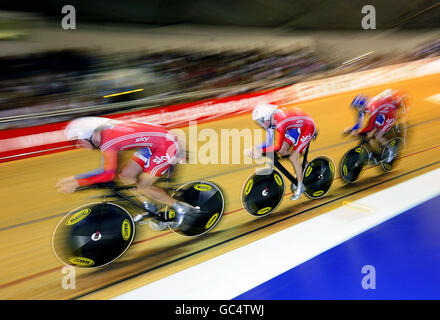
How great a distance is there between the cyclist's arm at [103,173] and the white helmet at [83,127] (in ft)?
0.32

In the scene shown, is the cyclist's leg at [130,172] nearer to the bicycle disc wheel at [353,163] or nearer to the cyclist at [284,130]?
the cyclist at [284,130]

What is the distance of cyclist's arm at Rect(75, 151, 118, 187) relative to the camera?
1.20 metres

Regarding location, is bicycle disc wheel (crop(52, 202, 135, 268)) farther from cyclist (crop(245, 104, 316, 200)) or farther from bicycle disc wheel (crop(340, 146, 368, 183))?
bicycle disc wheel (crop(340, 146, 368, 183))

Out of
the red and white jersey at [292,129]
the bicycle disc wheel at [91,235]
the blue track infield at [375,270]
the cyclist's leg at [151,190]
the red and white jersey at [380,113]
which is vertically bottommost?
the blue track infield at [375,270]

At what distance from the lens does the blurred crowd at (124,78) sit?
1.10m

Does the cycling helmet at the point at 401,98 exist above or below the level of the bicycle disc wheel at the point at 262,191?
above

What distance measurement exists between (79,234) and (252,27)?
118 cm

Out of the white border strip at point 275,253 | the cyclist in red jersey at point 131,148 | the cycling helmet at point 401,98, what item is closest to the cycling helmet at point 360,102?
the cycling helmet at point 401,98

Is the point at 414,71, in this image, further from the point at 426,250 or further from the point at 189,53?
the point at 189,53

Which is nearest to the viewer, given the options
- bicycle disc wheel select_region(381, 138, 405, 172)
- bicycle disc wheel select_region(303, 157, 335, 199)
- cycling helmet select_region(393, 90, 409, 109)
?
bicycle disc wheel select_region(303, 157, 335, 199)

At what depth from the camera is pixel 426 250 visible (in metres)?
1.62

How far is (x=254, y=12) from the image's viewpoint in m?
1.43

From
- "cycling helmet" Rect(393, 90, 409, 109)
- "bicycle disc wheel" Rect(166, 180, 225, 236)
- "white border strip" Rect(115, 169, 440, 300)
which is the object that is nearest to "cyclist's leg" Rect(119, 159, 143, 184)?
"bicycle disc wheel" Rect(166, 180, 225, 236)

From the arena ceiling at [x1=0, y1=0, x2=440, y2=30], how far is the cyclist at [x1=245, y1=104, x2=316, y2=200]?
41cm
